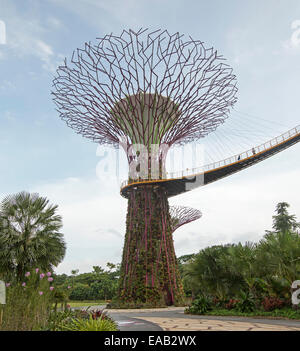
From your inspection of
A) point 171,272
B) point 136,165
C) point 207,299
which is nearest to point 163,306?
point 171,272

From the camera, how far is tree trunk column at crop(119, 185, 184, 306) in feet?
70.7

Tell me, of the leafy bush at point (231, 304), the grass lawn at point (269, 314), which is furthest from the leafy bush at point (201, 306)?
the leafy bush at point (231, 304)

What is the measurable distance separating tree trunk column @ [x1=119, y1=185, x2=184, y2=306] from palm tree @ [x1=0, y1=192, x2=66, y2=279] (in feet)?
32.0

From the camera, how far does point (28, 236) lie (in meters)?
12.6

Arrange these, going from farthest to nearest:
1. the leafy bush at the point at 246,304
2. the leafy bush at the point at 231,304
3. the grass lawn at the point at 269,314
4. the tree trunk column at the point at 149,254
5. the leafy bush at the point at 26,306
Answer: the tree trunk column at the point at 149,254
the leafy bush at the point at 231,304
the leafy bush at the point at 246,304
the grass lawn at the point at 269,314
the leafy bush at the point at 26,306

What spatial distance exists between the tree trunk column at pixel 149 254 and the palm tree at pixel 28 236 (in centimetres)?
977

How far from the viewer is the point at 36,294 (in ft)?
21.3

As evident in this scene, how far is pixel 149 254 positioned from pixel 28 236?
1115 centimetres

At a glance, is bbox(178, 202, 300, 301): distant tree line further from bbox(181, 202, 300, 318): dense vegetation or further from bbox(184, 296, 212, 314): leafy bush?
bbox(184, 296, 212, 314): leafy bush

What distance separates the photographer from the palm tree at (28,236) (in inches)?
477

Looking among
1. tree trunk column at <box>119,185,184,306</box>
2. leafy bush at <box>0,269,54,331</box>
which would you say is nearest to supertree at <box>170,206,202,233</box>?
tree trunk column at <box>119,185,184,306</box>

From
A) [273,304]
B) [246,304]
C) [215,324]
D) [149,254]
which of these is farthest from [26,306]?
[149,254]

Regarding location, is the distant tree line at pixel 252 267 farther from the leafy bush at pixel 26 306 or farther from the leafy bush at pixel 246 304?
the leafy bush at pixel 26 306

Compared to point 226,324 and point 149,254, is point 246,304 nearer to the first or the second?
point 226,324
